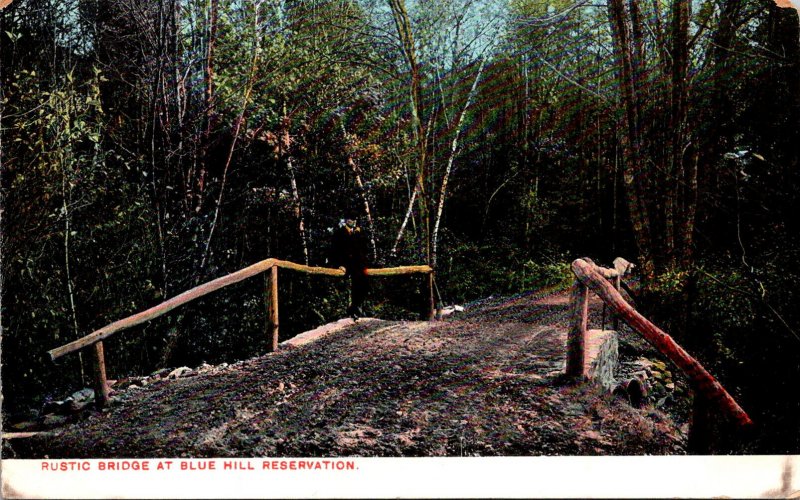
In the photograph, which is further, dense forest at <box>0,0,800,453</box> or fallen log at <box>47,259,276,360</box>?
dense forest at <box>0,0,800,453</box>

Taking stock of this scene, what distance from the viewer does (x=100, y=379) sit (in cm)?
272

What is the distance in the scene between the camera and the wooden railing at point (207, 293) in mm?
2678

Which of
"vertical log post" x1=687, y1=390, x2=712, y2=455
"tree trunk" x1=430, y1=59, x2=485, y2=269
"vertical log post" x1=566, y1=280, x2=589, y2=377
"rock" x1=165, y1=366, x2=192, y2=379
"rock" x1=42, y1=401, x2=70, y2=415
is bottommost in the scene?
"vertical log post" x1=687, y1=390, x2=712, y2=455

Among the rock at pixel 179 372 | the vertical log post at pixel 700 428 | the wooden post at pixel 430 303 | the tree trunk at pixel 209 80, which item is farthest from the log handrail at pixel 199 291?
the vertical log post at pixel 700 428

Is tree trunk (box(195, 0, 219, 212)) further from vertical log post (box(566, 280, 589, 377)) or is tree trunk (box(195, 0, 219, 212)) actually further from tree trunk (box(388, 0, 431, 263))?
vertical log post (box(566, 280, 589, 377))

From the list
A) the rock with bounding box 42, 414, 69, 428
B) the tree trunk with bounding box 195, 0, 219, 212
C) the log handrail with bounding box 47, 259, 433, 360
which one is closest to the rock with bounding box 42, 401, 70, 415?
the rock with bounding box 42, 414, 69, 428

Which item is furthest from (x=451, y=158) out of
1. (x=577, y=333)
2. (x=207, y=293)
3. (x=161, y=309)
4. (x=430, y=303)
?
(x=161, y=309)

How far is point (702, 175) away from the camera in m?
2.88

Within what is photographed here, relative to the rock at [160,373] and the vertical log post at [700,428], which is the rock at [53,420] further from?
the vertical log post at [700,428]

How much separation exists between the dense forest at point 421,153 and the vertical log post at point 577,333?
21 cm

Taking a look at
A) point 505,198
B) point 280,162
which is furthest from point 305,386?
point 505,198

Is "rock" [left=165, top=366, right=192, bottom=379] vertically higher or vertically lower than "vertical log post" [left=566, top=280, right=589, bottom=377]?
lower

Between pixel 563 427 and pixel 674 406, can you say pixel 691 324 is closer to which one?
pixel 674 406

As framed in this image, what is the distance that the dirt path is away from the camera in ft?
8.49
